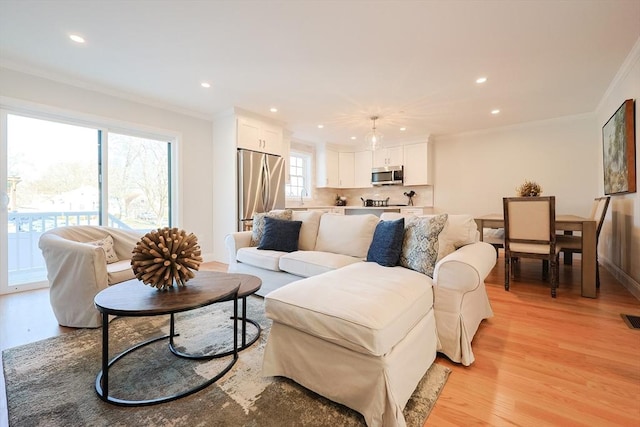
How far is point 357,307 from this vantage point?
1344 mm

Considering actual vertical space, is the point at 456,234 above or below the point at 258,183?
below

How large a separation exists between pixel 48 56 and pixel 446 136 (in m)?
6.29

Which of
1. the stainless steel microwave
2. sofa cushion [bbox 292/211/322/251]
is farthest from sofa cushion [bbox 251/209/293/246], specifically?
the stainless steel microwave

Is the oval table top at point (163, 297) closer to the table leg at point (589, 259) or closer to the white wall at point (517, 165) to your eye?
the table leg at point (589, 259)

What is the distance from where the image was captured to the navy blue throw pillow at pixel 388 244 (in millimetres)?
2160

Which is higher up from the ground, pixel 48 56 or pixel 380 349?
pixel 48 56

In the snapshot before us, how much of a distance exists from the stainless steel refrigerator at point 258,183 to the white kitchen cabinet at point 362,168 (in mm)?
2454

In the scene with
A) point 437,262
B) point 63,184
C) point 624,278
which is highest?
point 63,184

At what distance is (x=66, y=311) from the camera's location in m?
2.29

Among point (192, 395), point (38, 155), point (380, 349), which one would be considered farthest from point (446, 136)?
point (38, 155)

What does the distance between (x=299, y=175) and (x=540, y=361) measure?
5380 millimetres

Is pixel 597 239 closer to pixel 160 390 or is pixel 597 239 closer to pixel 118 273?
pixel 160 390

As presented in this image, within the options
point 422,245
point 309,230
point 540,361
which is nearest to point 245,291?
point 422,245

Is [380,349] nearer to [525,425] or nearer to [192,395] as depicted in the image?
[525,425]
